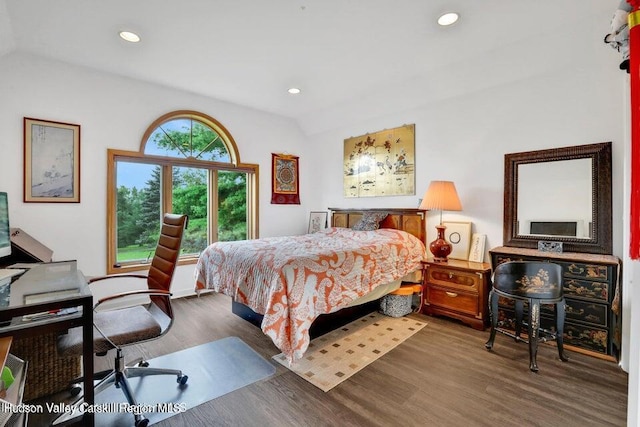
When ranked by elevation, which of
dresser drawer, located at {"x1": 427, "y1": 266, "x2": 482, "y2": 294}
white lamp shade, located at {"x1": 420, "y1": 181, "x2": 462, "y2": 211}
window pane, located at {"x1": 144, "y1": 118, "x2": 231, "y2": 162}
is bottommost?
dresser drawer, located at {"x1": 427, "y1": 266, "x2": 482, "y2": 294}

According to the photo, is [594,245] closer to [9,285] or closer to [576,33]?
[576,33]

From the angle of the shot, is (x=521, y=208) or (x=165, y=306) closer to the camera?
(x=165, y=306)

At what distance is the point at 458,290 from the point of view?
121 inches

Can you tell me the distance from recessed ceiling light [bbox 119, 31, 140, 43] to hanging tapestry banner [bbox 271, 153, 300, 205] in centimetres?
251

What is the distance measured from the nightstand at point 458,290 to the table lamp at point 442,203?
0.40 ft

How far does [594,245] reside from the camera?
2635mm

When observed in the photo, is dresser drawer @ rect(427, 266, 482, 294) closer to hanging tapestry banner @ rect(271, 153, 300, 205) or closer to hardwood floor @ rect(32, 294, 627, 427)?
hardwood floor @ rect(32, 294, 627, 427)

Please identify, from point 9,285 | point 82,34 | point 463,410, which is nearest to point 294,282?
point 463,410

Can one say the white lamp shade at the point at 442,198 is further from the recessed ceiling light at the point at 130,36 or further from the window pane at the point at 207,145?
the recessed ceiling light at the point at 130,36

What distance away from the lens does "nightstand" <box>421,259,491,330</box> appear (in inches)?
115

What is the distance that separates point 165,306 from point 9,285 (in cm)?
77

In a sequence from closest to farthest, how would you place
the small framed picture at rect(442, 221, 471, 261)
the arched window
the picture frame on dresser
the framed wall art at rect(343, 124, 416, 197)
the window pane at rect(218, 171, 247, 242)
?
the small framed picture at rect(442, 221, 471, 261)
the arched window
the framed wall art at rect(343, 124, 416, 197)
the window pane at rect(218, 171, 247, 242)
the picture frame on dresser

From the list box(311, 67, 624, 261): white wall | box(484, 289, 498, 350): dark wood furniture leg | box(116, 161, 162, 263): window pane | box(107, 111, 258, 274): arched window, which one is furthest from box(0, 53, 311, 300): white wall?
box(484, 289, 498, 350): dark wood furniture leg

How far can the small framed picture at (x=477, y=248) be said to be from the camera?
10.8 feet
